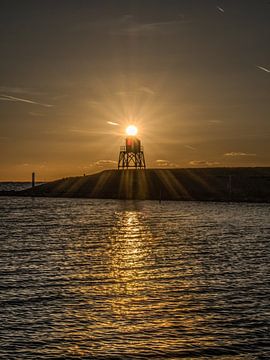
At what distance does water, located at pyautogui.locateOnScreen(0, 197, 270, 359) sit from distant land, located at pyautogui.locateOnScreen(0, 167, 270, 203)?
67.8m

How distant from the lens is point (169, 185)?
121 metres

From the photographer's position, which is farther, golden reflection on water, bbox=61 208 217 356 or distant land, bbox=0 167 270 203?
distant land, bbox=0 167 270 203

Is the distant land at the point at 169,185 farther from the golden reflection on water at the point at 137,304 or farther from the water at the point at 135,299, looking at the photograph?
the golden reflection on water at the point at 137,304

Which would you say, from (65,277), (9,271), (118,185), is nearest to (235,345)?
(65,277)

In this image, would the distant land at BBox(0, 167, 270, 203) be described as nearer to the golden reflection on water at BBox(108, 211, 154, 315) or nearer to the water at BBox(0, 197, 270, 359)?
the golden reflection on water at BBox(108, 211, 154, 315)

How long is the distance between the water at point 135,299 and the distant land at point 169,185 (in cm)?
6777

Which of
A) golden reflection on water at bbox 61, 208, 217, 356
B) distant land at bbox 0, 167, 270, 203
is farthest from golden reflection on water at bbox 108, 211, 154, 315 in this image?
distant land at bbox 0, 167, 270, 203

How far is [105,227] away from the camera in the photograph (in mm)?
51031

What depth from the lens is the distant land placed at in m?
106

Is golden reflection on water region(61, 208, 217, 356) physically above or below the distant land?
below

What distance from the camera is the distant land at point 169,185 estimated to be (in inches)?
4188

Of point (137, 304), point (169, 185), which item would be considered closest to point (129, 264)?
point (137, 304)

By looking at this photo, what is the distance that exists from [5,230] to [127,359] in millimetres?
37791

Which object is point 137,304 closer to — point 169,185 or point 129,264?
point 129,264
